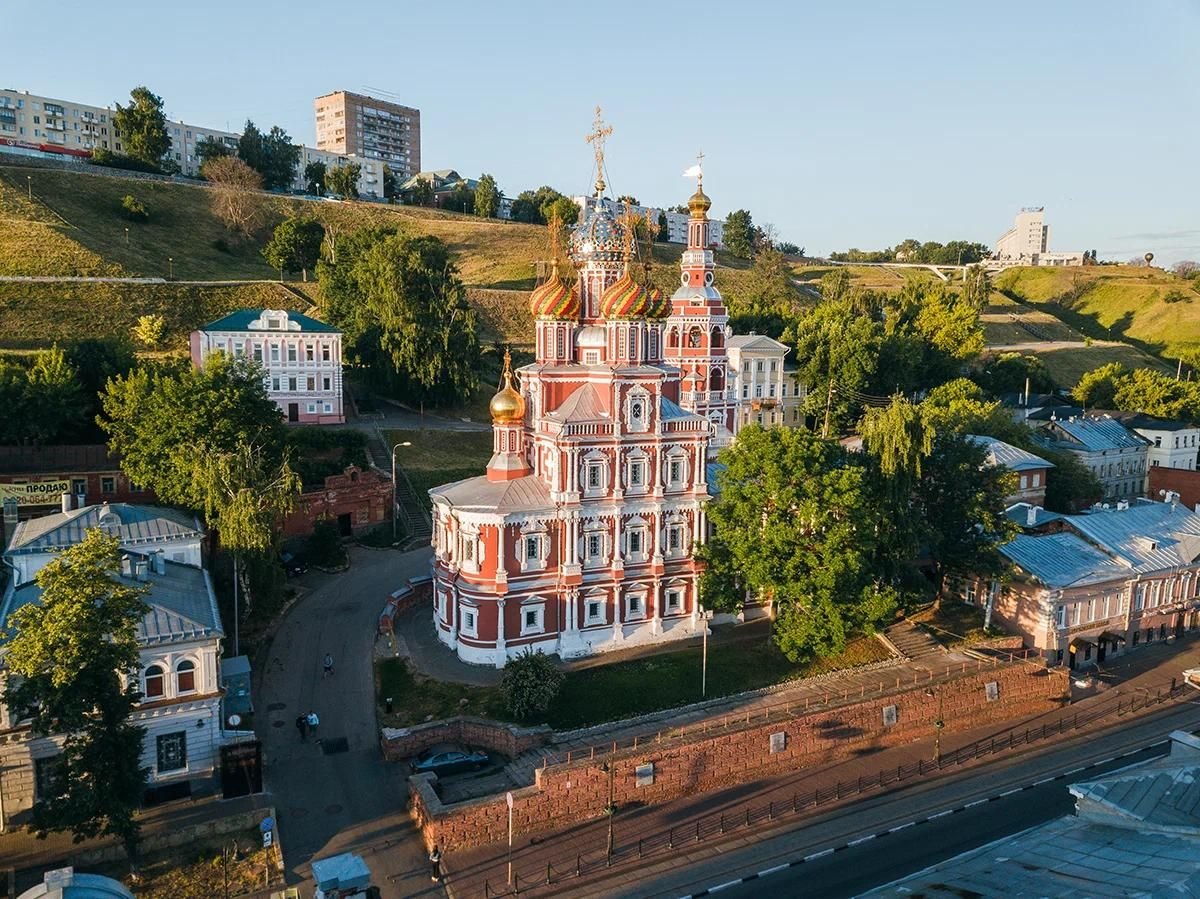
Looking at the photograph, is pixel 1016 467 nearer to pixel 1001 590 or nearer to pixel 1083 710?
pixel 1001 590

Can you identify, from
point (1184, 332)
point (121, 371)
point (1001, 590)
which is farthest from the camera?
point (1184, 332)

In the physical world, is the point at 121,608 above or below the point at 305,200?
below

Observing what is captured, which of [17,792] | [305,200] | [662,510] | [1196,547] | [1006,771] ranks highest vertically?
[305,200]

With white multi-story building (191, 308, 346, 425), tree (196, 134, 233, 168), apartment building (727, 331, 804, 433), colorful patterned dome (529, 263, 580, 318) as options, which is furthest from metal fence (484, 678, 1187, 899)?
tree (196, 134, 233, 168)

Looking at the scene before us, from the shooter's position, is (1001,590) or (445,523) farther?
(1001,590)

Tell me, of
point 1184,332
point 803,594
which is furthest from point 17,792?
point 1184,332

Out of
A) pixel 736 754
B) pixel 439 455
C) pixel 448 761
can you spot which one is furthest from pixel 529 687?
pixel 439 455

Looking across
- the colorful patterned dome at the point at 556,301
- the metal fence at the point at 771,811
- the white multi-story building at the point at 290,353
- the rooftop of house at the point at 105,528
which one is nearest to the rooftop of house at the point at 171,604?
the rooftop of house at the point at 105,528
